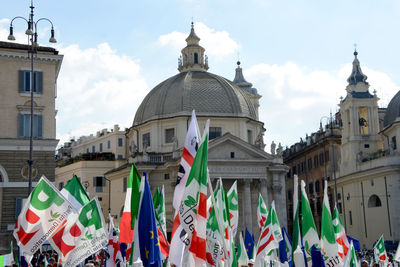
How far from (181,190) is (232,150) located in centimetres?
4082

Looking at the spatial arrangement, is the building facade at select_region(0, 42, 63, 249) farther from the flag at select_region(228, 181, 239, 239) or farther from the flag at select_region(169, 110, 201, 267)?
the flag at select_region(169, 110, 201, 267)

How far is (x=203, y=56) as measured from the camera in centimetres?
6319

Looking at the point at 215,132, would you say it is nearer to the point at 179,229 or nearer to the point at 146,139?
the point at 146,139

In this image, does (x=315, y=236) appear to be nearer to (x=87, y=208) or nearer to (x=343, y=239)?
(x=343, y=239)

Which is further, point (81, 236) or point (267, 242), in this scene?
point (267, 242)

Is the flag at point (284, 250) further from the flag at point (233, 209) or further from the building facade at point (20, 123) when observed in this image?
the building facade at point (20, 123)

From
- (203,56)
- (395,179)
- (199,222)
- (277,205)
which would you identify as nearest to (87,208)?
(199,222)

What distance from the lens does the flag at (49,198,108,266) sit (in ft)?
48.5

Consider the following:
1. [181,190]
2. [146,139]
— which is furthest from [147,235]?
[146,139]

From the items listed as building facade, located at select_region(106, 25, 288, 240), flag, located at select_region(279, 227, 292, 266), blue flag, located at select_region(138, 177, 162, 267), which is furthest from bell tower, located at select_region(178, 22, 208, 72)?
blue flag, located at select_region(138, 177, 162, 267)

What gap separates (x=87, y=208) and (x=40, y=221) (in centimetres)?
145

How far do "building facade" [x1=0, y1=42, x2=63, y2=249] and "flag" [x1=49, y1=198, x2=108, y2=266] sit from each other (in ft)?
69.7

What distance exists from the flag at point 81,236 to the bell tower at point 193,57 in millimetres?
47056

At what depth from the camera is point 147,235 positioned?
1074 centimetres
